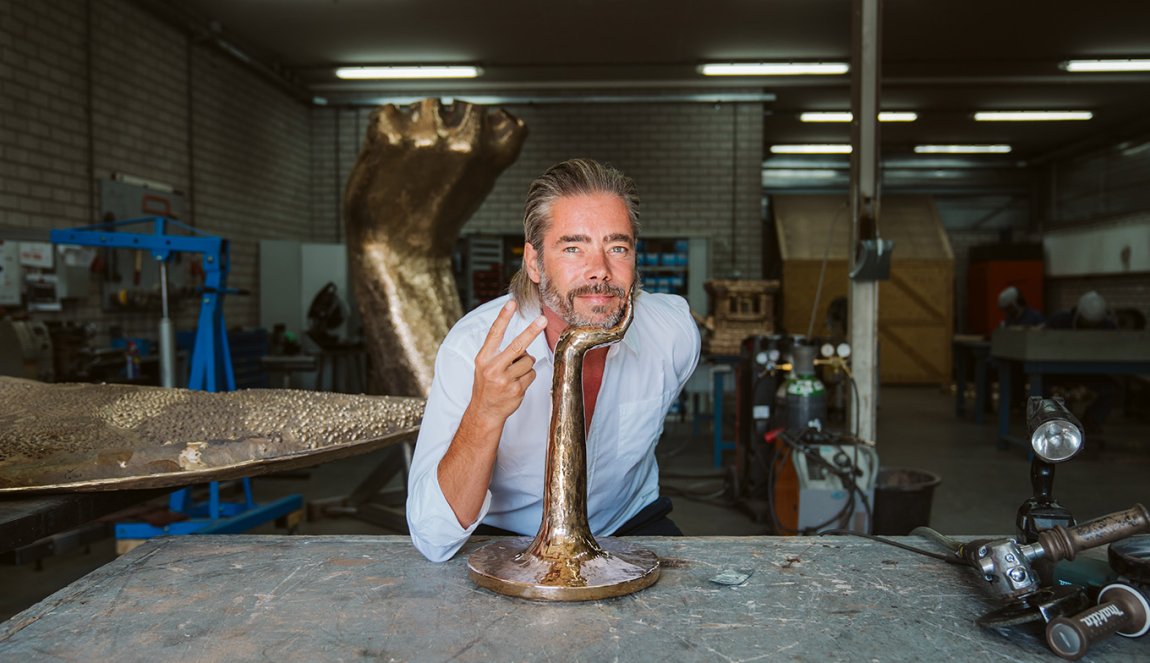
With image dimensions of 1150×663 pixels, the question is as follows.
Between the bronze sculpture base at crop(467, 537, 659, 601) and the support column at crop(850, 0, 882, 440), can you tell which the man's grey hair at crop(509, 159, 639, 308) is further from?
the support column at crop(850, 0, 882, 440)

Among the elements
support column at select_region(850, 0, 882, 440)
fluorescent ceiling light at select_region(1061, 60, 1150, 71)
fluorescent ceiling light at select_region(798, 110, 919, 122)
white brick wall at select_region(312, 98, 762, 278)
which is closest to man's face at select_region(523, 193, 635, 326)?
support column at select_region(850, 0, 882, 440)

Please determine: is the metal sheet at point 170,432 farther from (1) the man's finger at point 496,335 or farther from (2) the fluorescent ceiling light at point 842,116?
(2) the fluorescent ceiling light at point 842,116

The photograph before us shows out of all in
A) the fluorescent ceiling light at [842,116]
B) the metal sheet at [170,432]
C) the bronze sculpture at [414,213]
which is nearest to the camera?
the metal sheet at [170,432]

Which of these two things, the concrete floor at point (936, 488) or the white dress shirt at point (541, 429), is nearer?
the white dress shirt at point (541, 429)

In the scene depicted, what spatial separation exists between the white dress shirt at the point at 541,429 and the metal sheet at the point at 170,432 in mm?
269

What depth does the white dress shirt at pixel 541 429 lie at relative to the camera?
148 centimetres

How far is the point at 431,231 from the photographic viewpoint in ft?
10.4

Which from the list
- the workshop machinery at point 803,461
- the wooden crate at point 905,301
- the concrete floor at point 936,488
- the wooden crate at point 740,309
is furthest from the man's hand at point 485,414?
the wooden crate at point 905,301

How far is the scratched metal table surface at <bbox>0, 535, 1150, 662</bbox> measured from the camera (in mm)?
1074

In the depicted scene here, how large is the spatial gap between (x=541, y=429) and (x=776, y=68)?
8184 millimetres

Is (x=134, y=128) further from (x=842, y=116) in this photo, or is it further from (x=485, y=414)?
(x=842, y=116)

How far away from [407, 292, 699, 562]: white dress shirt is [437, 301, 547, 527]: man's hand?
0.03 m

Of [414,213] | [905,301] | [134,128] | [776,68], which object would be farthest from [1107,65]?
[134,128]

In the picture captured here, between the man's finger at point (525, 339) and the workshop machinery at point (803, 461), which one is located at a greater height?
the man's finger at point (525, 339)
